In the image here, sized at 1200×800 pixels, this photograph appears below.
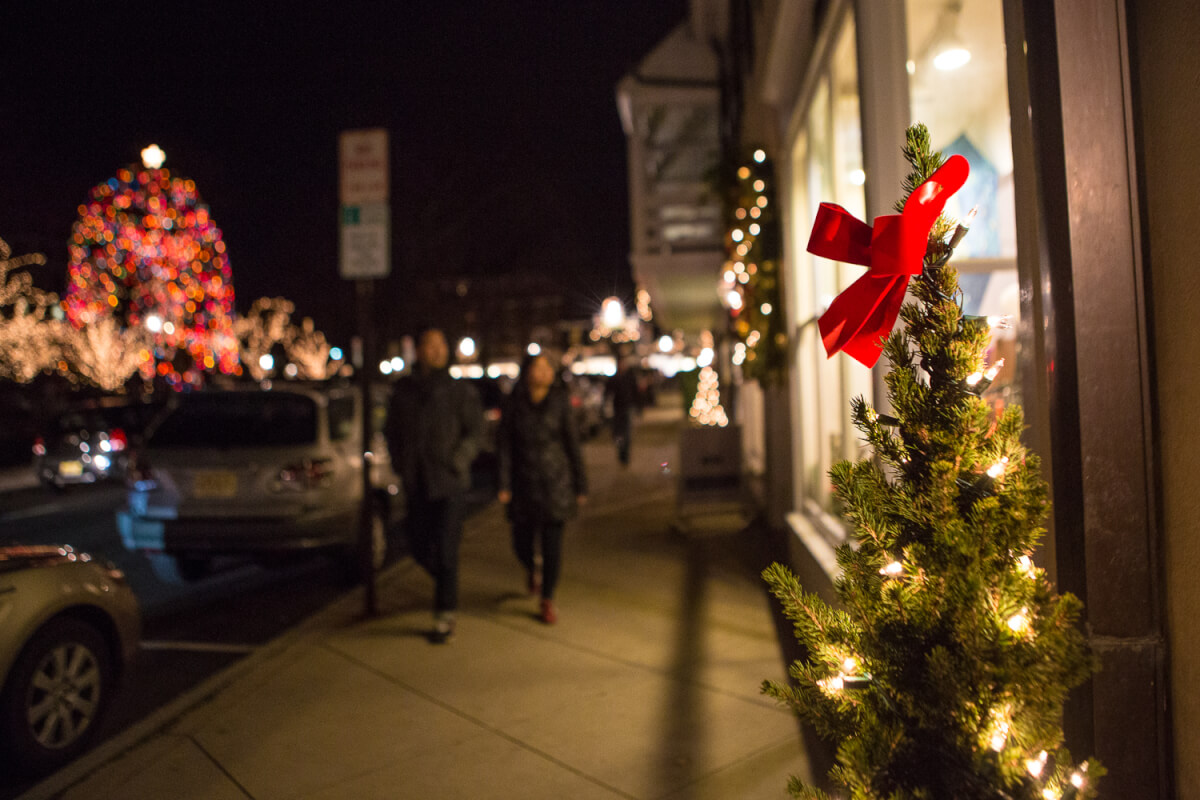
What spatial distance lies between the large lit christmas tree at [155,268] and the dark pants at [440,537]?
31.6 metres

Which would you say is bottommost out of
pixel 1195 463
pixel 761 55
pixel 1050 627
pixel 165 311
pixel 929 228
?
pixel 1050 627

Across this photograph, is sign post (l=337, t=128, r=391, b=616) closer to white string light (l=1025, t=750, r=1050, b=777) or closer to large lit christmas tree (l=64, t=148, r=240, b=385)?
white string light (l=1025, t=750, r=1050, b=777)

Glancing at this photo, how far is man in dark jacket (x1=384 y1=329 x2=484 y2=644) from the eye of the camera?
19.0 feet

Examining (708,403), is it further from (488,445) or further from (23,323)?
(23,323)

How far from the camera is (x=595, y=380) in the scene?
1348 inches

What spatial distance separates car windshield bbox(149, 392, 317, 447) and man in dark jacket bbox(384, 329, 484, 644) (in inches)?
73.6

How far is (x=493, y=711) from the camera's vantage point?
4605 mm

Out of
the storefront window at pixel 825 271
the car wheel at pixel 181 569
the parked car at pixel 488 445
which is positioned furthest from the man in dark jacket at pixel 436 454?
the parked car at pixel 488 445

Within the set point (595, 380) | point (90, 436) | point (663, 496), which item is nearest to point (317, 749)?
point (663, 496)

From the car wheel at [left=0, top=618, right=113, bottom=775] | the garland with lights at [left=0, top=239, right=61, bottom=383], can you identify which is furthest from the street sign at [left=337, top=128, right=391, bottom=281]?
the garland with lights at [left=0, top=239, right=61, bottom=383]

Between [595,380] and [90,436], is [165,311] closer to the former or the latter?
[595,380]

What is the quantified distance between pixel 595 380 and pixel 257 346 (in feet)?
97.2

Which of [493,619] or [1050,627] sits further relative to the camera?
[493,619]

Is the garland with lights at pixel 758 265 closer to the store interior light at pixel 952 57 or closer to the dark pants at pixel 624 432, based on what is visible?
the store interior light at pixel 952 57
